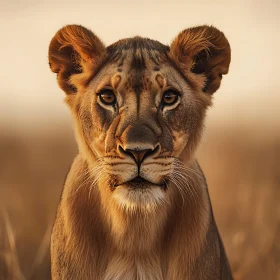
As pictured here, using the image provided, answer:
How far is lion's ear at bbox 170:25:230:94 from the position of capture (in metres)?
5.11

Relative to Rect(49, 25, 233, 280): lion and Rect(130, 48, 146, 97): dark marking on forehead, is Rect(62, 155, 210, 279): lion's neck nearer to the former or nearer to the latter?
Rect(49, 25, 233, 280): lion

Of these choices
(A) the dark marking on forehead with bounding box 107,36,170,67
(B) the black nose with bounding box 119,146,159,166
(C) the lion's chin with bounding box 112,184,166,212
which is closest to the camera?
(B) the black nose with bounding box 119,146,159,166

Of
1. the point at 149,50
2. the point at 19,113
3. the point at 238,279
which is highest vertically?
the point at 149,50

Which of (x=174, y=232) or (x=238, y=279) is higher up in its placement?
(x=174, y=232)

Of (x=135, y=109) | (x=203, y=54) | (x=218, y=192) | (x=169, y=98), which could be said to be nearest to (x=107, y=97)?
(x=135, y=109)

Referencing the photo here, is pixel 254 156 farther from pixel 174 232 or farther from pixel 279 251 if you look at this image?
pixel 174 232

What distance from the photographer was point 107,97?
16.0 ft

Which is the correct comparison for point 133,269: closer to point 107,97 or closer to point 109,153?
point 109,153

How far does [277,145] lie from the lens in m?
9.10

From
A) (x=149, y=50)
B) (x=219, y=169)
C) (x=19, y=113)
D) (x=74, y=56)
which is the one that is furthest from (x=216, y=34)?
(x=19, y=113)

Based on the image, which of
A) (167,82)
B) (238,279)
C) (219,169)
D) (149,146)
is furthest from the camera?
(219,169)

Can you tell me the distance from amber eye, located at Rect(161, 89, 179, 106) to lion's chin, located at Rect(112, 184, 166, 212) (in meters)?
0.41

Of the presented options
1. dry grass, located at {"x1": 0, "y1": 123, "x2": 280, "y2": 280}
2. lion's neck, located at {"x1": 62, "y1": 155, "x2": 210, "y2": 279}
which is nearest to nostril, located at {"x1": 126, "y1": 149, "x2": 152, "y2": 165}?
lion's neck, located at {"x1": 62, "y1": 155, "x2": 210, "y2": 279}

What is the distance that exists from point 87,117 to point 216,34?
0.81 m
